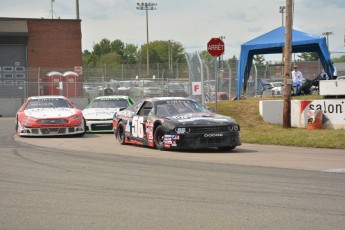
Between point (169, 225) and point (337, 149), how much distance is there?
368 inches

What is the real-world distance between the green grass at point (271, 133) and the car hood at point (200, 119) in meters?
2.79

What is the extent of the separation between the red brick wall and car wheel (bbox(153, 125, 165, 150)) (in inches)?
1459

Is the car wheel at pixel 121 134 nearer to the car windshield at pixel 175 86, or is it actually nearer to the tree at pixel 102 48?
the car windshield at pixel 175 86

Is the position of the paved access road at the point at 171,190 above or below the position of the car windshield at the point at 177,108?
below

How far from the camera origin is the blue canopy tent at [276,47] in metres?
24.6

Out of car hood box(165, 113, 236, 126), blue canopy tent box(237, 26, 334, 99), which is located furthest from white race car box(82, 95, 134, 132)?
blue canopy tent box(237, 26, 334, 99)

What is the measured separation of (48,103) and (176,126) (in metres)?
7.03

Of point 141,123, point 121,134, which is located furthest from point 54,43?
point 141,123

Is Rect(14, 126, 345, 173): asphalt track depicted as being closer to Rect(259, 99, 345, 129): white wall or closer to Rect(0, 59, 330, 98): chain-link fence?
Rect(259, 99, 345, 129): white wall

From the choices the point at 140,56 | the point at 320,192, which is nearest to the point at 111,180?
the point at 320,192

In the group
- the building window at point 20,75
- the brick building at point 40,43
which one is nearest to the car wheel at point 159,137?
the building window at point 20,75

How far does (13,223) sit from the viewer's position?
20.5 feet

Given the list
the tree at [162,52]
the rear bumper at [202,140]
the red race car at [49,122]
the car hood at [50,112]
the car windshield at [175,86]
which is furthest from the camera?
the tree at [162,52]

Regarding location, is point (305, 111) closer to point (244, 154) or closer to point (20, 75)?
point (244, 154)
